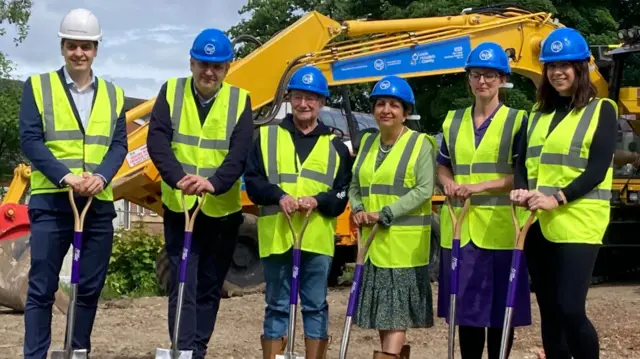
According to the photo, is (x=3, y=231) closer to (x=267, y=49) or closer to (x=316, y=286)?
(x=267, y=49)

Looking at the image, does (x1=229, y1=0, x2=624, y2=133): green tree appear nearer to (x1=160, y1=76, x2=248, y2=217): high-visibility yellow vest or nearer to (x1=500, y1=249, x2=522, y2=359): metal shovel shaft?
(x1=160, y1=76, x2=248, y2=217): high-visibility yellow vest

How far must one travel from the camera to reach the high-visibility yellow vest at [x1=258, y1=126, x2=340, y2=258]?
19.0ft

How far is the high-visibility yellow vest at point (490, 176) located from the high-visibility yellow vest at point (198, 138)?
4.54 ft

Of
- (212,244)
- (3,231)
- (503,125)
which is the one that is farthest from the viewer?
(3,231)

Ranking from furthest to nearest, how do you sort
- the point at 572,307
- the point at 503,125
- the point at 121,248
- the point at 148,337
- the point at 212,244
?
the point at 121,248, the point at 148,337, the point at 212,244, the point at 503,125, the point at 572,307

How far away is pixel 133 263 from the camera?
41.7 feet

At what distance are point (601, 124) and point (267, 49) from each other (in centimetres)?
580

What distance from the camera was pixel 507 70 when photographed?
18.1 feet

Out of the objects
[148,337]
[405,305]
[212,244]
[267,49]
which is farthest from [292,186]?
[267,49]

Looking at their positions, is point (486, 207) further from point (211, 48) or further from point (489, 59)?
point (211, 48)

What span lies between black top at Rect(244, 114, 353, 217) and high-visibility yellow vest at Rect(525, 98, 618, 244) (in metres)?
1.23

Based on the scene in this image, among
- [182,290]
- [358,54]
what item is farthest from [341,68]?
[182,290]

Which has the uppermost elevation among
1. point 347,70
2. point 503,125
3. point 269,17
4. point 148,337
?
point 269,17

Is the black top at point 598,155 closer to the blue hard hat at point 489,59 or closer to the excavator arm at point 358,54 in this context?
the blue hard hat at point 489,59
